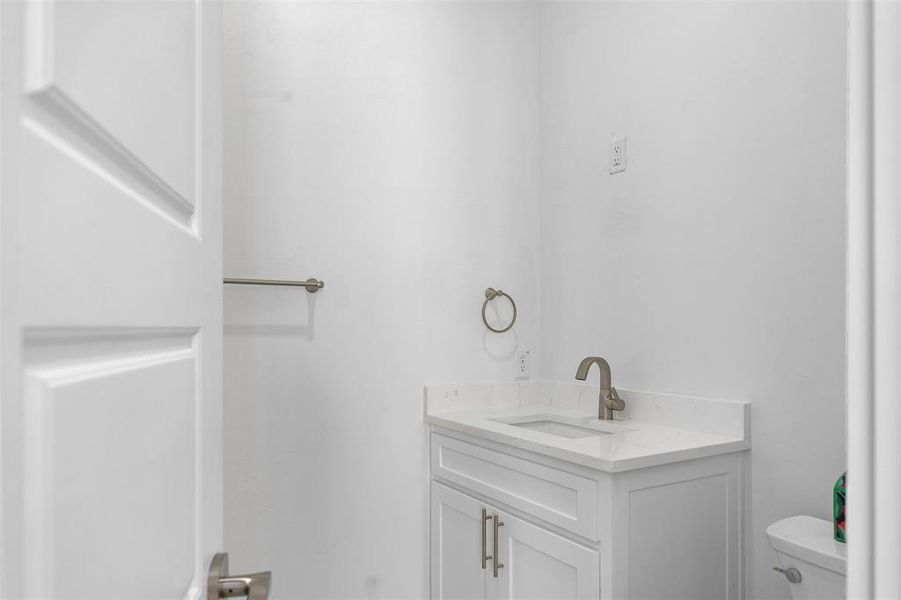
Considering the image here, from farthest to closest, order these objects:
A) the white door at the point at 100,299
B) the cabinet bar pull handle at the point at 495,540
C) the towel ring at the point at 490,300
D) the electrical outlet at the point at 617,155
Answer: the towel ring at the point at 490,300 < the electrical outlet at the point at 617,155 < the cabinet bar pull handle at the point at 495,540 < the white door at the point at 100,299

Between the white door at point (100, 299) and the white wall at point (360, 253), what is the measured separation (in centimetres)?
116

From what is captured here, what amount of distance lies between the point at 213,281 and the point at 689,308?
132 centimetres

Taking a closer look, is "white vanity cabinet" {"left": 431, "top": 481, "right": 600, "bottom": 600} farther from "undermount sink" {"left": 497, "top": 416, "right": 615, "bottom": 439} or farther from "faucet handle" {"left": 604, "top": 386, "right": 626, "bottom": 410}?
"faucet handle" {"left": 604, "top": 386, "right": 626, "bottom": 410}

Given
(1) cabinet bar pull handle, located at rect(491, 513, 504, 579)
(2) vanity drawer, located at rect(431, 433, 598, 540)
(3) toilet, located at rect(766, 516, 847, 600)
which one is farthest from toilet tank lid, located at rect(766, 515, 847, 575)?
(1) cabinet bar pull handle, located at rect(491, 513, 504, 579)

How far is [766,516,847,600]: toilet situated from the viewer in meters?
1.13

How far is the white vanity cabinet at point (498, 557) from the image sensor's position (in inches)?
54.2

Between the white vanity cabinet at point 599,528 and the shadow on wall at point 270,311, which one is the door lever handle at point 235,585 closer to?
the white vanity cabinet at point 599,528

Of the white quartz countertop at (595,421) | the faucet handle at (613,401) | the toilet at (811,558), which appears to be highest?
the faucet handle at (613,401)

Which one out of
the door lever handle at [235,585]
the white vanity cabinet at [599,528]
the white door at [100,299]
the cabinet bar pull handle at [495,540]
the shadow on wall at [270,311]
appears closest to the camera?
the white door at [100,299]

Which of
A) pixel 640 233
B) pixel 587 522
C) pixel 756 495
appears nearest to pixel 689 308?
pixel 640 233

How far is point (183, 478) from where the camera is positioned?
1.89 feet

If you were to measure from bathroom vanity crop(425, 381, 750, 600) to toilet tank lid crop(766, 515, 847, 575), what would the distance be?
19 cm

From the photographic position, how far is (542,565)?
1.47 meters

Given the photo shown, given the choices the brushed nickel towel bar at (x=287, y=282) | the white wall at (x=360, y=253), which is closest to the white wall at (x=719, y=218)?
the white wall at (x=360, y=253)
